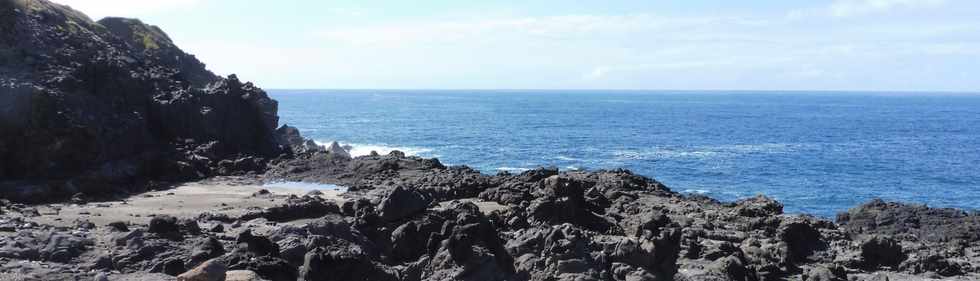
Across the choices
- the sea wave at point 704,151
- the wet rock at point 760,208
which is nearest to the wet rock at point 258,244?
the wet rock at point 760,208

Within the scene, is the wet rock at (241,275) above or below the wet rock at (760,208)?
above

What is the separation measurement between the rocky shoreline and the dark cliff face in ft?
0.48

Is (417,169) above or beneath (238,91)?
beneath

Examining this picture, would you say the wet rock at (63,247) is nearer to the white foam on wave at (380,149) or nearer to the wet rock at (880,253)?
the wet rock at (880,253)

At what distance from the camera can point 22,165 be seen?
4694cm

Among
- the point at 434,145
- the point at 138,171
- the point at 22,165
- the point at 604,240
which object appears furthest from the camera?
the point at 434,145

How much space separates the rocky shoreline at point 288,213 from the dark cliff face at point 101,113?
146 millimetres

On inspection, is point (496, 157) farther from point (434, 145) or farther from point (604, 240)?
point (604, 240)

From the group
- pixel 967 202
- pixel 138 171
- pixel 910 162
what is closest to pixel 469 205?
pixel 138 171

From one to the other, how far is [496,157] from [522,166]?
10836 millimetres

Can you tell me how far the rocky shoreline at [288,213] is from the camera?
23.1 m

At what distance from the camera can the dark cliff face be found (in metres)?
47.8

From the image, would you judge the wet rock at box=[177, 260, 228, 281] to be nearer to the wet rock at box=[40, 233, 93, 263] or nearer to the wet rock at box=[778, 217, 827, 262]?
the wet rock at box=[40, 233, 93, 263]

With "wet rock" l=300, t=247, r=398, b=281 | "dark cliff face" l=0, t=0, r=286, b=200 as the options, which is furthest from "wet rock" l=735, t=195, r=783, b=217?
"dark cliff face" l=0, t=0, r=286, b=200
